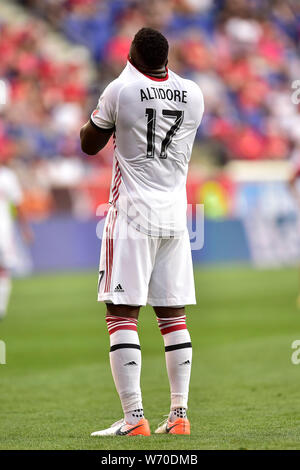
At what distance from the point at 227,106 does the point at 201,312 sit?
12608 mm

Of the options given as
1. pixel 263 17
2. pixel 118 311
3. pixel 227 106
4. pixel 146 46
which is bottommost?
pixel 118 311

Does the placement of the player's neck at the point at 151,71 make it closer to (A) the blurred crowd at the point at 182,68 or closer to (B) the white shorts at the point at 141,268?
(B) the white shorts at the point at 141,268

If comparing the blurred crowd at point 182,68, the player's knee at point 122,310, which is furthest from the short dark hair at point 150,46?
the blurred crowd at point 182,68

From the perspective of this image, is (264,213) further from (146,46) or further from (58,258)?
(146,46)

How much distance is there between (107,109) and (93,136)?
0.17m

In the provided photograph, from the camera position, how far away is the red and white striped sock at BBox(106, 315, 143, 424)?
4.87m

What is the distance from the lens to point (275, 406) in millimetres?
5934

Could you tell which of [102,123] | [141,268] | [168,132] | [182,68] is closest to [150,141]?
[168,132]

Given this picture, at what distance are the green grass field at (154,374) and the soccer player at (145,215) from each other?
368 mm

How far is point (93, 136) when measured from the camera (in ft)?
16.1

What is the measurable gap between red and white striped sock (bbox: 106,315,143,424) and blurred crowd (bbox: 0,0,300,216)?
15805mm
